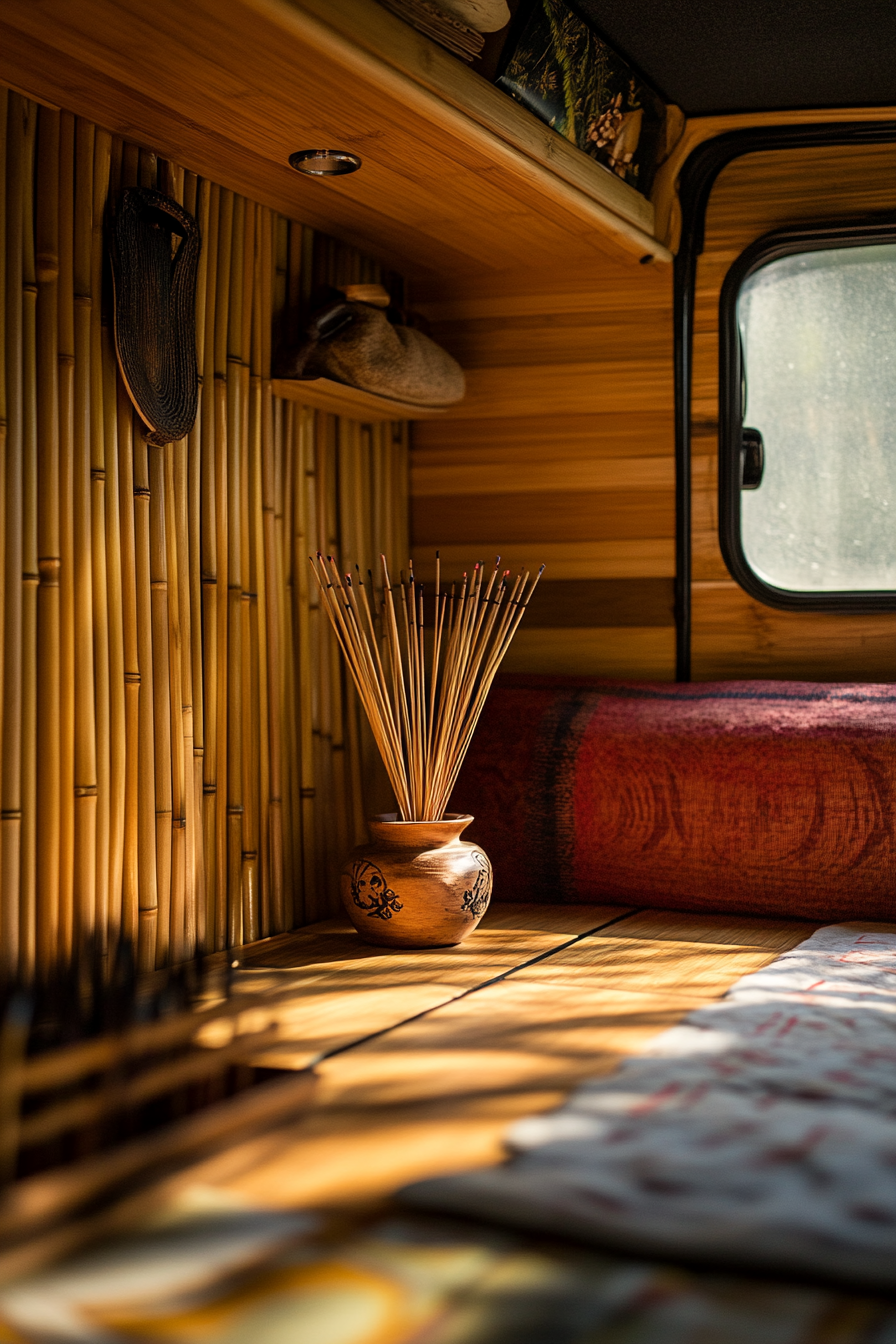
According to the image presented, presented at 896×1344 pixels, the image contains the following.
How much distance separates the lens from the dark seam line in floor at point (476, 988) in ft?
4.06

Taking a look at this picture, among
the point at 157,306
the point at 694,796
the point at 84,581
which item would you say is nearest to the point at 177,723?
the point at 84,581

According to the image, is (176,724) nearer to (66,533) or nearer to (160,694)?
(160,694)

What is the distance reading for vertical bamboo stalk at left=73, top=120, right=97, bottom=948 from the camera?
1542 mm

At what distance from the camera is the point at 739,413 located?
7.32 feet

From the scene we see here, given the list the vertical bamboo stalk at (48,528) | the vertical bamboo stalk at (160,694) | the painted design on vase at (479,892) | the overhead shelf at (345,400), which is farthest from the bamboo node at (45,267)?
the painted design on vase at (479,892)

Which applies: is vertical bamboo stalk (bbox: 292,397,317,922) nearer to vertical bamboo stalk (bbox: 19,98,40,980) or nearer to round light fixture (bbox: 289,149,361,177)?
round light fixture (bbox: 289,149,361,177)

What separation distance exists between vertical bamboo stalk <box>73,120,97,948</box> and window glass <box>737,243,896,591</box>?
46.1 inches

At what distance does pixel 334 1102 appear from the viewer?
109 cm

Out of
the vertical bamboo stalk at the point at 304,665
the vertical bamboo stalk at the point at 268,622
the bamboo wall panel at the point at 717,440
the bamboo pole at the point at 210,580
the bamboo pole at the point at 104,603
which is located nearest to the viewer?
the bamboo pole at the point at 104,603

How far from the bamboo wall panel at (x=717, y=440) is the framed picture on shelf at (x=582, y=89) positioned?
179 mm

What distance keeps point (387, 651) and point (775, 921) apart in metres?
0.76

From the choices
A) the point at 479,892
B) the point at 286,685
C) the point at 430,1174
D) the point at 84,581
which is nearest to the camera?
the point at 430,1174

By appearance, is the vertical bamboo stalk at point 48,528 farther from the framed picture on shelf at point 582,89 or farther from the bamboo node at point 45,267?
the framed picture on shelf at point 582,89

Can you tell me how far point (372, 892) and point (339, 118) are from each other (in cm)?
99
